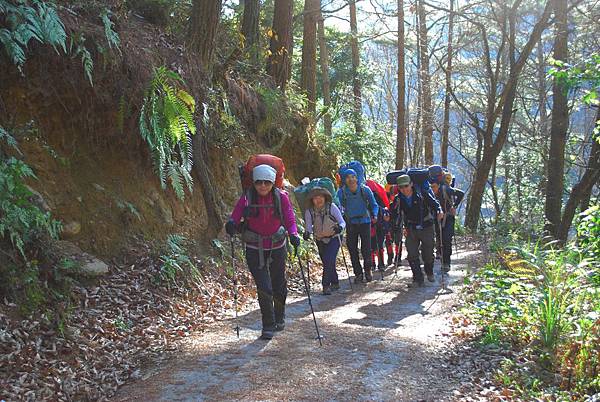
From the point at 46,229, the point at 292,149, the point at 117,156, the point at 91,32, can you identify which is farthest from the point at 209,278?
the point at 292,149

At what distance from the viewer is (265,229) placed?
6.72 metres

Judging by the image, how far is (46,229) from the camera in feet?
20.0

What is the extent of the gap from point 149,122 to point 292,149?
7795 millimetres

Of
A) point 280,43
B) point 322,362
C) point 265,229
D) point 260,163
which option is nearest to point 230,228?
point 265,229

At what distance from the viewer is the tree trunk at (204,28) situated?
9.30m

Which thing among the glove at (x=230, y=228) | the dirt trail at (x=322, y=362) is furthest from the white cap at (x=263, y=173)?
the dirt trail at (x=322, y=362)

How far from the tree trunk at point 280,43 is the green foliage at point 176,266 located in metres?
7.34

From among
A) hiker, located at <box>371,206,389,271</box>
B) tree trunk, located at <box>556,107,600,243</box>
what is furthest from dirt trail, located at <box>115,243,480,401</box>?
tree trunk, located at <box>556,107,600,243</box>

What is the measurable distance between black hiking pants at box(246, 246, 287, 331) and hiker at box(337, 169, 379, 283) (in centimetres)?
384

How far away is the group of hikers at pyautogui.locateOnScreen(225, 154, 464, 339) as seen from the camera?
6.70m

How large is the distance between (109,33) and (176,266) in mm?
3195

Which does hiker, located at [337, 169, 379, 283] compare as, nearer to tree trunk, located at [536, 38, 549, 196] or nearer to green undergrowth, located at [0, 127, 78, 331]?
green undergrowth, located at [0, 127, 78, 331]

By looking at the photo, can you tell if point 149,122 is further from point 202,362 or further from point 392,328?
point 392,328

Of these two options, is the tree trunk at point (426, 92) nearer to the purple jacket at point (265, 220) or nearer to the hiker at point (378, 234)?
the hiker at point (378, 234)
